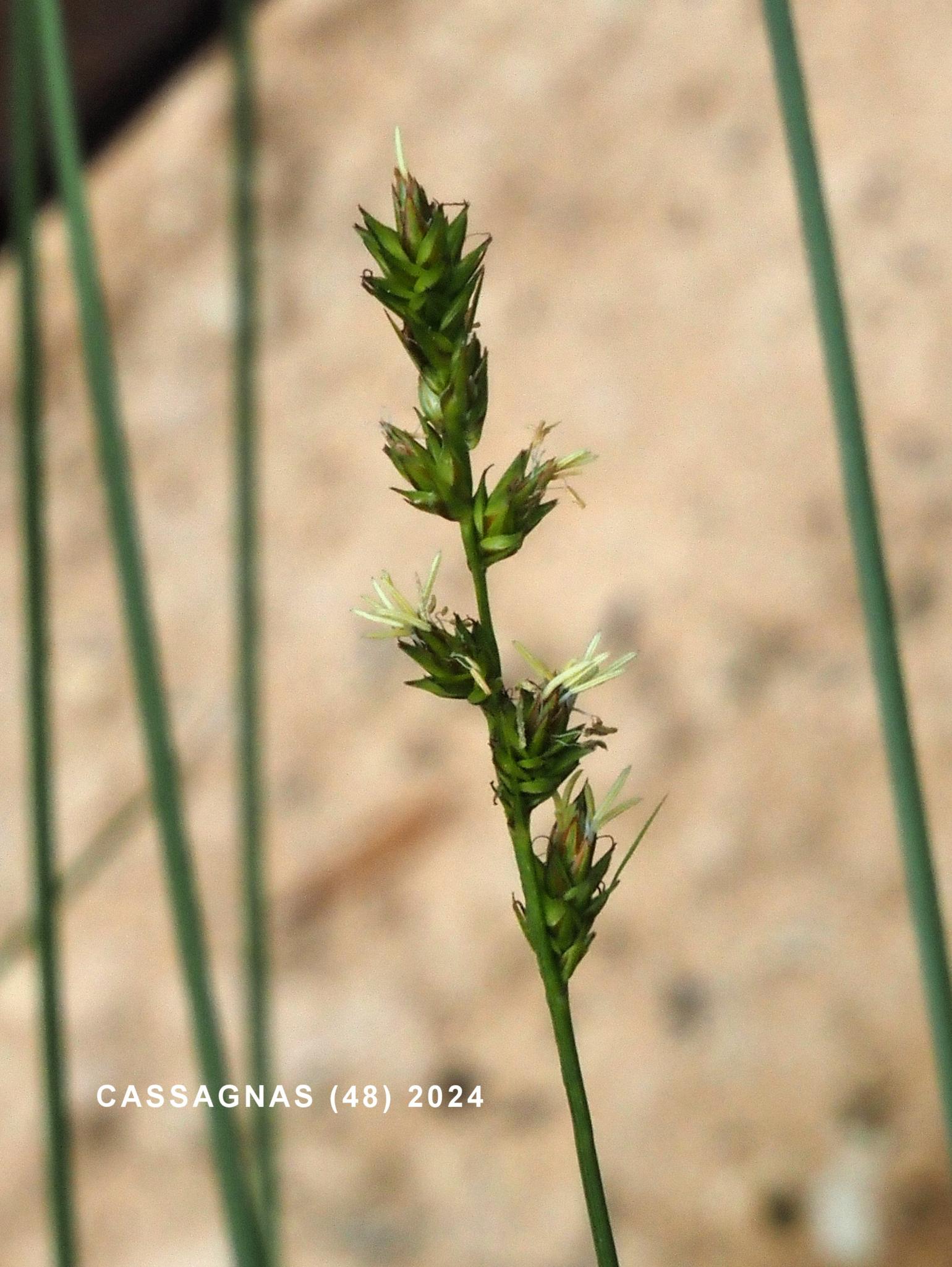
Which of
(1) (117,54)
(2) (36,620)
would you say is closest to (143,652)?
(2) (36,620)

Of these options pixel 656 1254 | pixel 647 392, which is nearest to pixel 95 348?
pixel 656 1254

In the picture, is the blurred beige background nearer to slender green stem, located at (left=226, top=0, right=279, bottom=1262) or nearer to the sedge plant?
slender green stem, located at (left=226, top=0, right=279, bottom=1262)

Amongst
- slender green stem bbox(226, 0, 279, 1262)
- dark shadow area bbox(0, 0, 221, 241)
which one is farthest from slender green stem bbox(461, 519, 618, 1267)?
dark shadow area bbox(0, 0, 221, 241)

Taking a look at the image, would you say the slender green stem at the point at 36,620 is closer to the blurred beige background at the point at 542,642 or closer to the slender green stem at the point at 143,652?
the slender green stem at the point at 143,652

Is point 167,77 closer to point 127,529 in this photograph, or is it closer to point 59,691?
point 59,691

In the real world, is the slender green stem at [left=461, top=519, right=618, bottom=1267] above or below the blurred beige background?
below

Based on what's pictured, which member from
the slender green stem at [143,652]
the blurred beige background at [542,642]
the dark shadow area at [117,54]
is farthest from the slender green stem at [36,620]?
the dark shadow area at [117,54]
